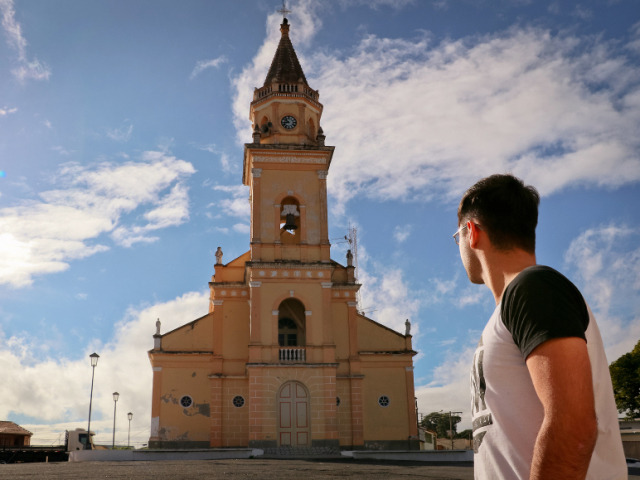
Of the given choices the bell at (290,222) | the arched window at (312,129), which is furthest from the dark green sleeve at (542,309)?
the arched window at (312,129)

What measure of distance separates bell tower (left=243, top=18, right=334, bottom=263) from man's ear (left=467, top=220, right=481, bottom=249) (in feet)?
75.6

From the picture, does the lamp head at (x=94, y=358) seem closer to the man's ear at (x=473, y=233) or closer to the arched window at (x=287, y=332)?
the arched window at (x=287, y=332)

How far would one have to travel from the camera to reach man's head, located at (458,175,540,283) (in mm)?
2354

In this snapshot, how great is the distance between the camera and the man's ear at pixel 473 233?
7.95 feet

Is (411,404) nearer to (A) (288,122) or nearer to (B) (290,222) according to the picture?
(B) (290,222)

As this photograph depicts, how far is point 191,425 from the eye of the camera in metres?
25.2

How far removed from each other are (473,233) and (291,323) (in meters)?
24.8

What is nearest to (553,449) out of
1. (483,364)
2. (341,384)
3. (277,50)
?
Result: (483,364)

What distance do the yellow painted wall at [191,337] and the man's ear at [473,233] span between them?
25264 millimetres

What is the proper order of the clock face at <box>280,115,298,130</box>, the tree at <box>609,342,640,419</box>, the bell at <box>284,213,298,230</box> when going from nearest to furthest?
the bell at <box>284,213,298,230</box> → the clock face at <box>280,115,298,130</box> → the tree at <box>609,342,640,419</box>

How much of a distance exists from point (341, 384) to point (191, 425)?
21.8 feet

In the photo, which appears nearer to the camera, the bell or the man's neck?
the man's neck

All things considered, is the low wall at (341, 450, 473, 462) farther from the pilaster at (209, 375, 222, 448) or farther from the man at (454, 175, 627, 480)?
the man at (454, 175, 627, 480)

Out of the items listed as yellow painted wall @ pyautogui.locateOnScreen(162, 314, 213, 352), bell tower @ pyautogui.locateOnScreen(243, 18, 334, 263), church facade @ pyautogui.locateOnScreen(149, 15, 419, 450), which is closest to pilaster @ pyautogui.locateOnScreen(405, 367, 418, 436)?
church facade @ pyautogui.locateOnScreen(149, 15, 419, 450)
